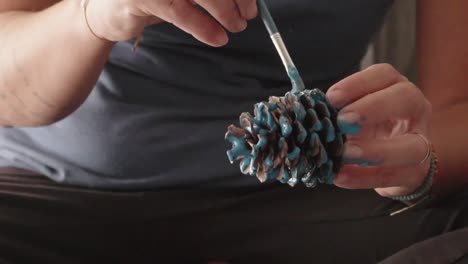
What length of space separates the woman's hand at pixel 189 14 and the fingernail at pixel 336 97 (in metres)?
0.09

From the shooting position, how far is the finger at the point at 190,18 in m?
0.42

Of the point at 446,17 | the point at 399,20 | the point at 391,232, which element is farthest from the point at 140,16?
the point at 399,20

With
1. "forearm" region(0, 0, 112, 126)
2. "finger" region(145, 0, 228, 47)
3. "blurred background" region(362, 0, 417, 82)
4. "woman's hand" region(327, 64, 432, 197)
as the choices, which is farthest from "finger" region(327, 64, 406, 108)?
"blurred background" region(362, 0, 417, 82)

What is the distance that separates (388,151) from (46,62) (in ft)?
1.13

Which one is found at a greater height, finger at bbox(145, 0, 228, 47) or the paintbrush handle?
finger at bbox(145, 0, 228, 47)

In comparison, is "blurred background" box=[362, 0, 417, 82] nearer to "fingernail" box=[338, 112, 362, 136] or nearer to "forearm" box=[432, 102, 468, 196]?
"forearm" box=[432, 102, 468, 196]

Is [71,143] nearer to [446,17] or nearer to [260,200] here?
[260,200]

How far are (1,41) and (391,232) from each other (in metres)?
0.49

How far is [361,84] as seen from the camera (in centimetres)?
46

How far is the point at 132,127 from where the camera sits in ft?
2.14

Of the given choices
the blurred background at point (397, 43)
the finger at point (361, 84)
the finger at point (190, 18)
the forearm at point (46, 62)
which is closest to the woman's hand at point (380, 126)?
the finger at point (361, 84)

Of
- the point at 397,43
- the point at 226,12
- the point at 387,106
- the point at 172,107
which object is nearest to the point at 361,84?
the point at 387,106

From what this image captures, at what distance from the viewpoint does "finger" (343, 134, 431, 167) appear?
0.44m

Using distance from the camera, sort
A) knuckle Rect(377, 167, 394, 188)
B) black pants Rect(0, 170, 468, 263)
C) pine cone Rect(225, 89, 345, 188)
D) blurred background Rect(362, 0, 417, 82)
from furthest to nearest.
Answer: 1. blurred background Rect(362, 0, 417, 82)
2. black pants Rect(0, 170, 468, 263)
3. knuckle Rect(377, 167, 394, 188)
4. pine cone Rect(225, 89, 345, 188)
